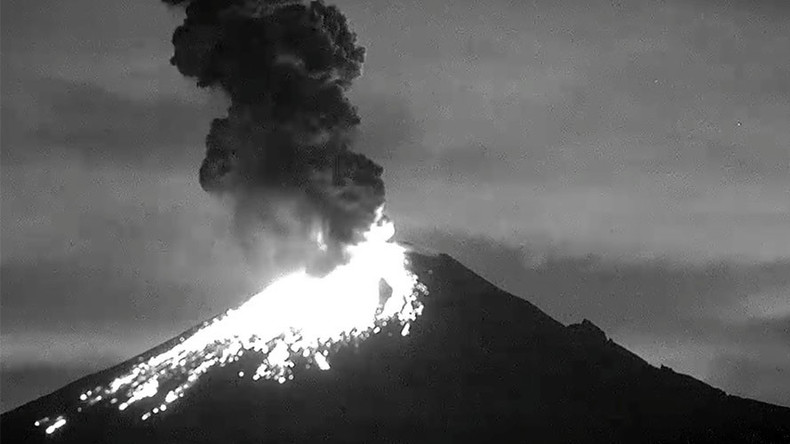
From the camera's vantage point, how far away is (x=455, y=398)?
116375 millimetres

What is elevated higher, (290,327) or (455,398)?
(290,327)

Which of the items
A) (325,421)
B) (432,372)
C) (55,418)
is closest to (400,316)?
(432,372)

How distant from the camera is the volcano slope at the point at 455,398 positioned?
11069 centimetres

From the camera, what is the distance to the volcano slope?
110688 mm

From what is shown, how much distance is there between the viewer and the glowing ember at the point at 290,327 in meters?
118

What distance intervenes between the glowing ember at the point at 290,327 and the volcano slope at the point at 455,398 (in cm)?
132

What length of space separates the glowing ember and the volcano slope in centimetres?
132

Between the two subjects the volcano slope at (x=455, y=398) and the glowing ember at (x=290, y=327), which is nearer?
the volcano slope at (x=455, y=398)

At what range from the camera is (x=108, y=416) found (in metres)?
114

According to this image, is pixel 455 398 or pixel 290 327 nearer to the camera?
pixel 455 398

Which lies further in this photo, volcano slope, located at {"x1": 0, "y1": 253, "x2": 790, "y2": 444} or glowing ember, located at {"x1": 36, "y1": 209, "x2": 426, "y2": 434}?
glowing ember, located at {"x1": 36, "y1": 209, "x2": 426, "y2": 434}

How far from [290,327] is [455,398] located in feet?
44.9

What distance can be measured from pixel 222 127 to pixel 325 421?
20.0m

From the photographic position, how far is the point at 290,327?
123m
